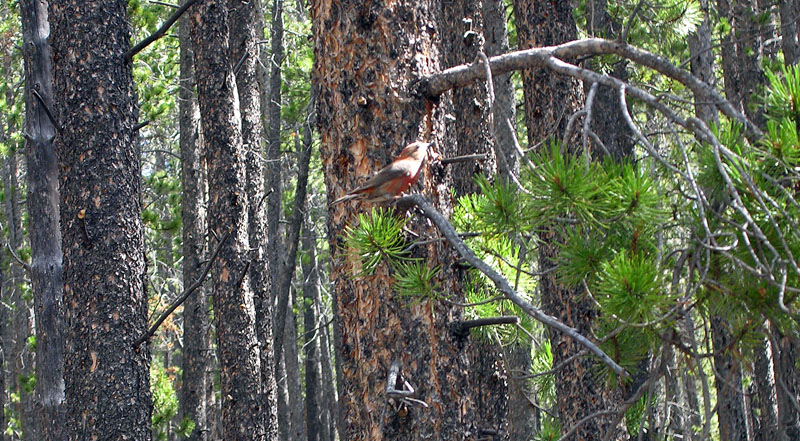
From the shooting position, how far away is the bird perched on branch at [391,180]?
294 centimetres

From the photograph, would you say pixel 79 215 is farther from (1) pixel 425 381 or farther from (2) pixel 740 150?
(2) pixel 740 150

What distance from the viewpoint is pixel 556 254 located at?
20.0 feet

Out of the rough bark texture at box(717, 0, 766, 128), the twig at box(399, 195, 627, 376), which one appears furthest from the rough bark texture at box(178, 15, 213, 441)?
the twig at box(399, 195, 627, 376)

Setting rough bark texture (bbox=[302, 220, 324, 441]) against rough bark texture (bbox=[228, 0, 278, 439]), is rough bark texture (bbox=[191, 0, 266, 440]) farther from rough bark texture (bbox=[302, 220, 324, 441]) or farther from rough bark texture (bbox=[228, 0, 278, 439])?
rough bark texture (bbox=[302, 220, 324, 441])

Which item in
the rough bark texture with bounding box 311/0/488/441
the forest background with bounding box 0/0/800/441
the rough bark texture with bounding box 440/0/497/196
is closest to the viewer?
the forest background with bounding box 0/0/800/441

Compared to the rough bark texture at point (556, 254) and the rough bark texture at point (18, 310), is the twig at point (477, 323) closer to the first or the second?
the rough bark texture at point (556, 254)

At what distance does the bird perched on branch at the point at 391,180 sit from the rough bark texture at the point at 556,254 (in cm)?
334

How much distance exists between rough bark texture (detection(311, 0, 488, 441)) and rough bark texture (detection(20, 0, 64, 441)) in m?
4.41

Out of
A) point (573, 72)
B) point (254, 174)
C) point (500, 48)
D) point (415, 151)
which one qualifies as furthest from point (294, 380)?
point (573, 72)

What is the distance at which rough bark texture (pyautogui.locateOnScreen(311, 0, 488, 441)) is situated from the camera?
3.16m

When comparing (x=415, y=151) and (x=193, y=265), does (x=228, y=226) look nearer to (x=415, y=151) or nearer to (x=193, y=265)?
(x=193, y=265)

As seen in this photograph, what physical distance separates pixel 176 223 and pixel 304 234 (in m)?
11.0

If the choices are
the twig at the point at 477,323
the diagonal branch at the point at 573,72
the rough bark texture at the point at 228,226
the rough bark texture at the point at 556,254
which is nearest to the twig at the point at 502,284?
the twig at the point at 477,323

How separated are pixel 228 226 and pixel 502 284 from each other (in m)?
6.42
